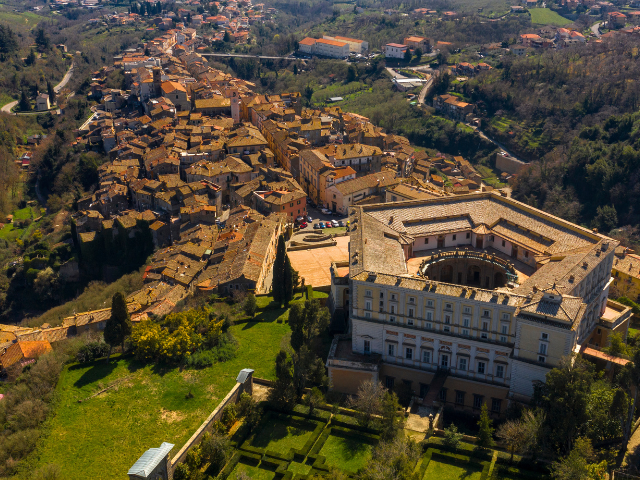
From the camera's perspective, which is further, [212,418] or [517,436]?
[212,418]

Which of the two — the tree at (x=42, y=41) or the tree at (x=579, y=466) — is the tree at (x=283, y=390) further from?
the tree at (x=42, y=41)

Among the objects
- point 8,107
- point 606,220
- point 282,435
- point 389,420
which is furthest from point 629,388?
point 8,107

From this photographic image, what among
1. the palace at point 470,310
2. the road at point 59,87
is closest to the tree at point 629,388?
the palace at point 470,310

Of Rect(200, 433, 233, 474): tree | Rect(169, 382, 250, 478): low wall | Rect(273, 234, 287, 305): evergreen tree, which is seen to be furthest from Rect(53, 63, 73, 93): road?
Rect(200, 433, 233, 474): tree

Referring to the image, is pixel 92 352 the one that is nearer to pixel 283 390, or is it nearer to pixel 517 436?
pixel 283 390

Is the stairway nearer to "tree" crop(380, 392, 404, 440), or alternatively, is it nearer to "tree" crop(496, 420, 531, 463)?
"tree" crop(380, 392, 404, 440)

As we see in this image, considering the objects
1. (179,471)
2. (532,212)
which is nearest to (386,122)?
(532,212)
